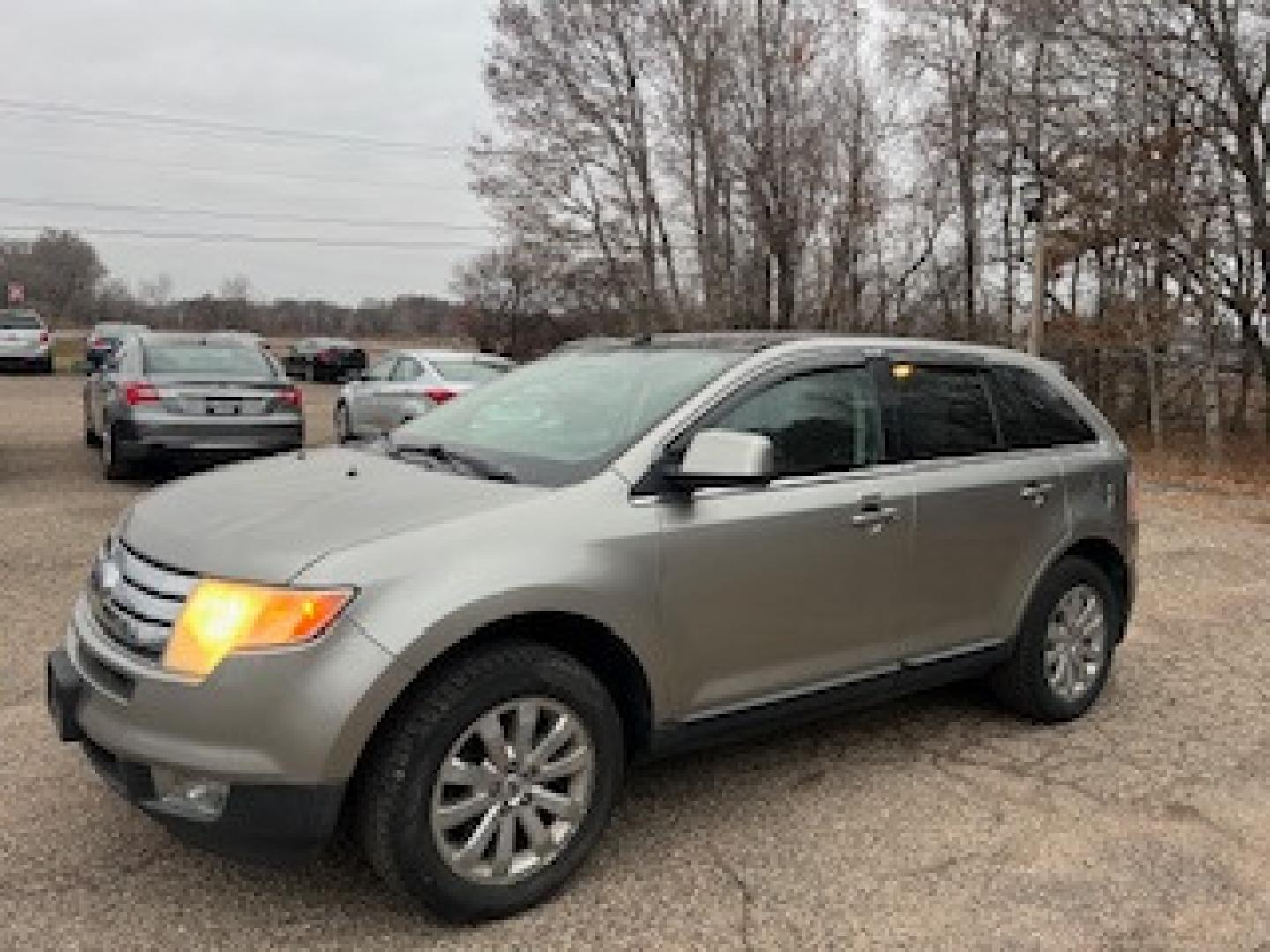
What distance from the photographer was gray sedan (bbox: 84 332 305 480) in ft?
33.3

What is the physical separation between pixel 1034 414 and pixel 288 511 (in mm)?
3109

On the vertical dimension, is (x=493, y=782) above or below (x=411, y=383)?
below

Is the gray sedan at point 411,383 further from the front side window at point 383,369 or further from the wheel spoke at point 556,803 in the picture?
the wheel spoke at point 556,803

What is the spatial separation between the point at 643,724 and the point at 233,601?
4.08ft

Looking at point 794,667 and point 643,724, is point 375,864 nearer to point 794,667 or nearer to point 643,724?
point 643,724

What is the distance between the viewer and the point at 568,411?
4027 mm

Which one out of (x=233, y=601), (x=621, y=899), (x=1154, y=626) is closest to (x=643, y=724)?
(x=621, y=899)

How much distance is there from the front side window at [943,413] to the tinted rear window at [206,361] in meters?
7.74

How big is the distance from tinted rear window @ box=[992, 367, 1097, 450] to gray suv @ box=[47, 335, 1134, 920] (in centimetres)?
3

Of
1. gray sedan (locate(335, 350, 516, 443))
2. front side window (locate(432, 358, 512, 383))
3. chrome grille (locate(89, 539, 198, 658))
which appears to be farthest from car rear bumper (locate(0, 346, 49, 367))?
chrome grille (locate(89, 539, 198, 658))

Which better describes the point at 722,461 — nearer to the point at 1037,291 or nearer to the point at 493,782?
the point at 493,782

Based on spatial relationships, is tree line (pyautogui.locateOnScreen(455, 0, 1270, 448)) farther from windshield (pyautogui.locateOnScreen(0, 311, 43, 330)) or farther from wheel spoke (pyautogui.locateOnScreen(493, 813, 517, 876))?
wheel spoke (pyautogui.locateOnScreen(493, 813, 517, 876))

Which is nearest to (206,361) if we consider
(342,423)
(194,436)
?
(194,436)

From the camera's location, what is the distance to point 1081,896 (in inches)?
132
